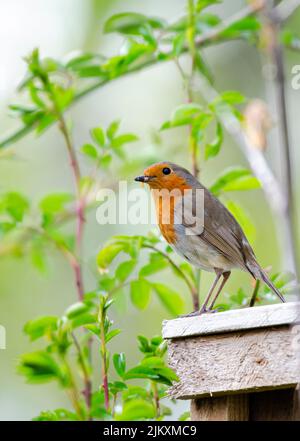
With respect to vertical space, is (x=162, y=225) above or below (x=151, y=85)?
below

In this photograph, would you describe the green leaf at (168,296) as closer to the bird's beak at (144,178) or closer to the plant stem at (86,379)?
the plant stem at (86,379)

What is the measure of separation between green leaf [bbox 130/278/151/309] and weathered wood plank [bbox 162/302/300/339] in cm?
49

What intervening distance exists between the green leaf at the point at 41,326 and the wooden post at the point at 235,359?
0.53 meters

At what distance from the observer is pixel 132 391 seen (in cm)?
246

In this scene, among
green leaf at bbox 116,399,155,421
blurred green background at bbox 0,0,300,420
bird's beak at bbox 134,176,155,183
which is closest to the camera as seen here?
green leaf at bbox 116,399,155,421

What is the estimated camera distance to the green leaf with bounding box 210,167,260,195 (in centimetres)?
283

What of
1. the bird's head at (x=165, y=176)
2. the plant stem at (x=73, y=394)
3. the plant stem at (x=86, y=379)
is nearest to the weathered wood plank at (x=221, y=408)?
the plant stem at (x=73, y=394)

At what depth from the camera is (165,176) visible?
374 centimetres

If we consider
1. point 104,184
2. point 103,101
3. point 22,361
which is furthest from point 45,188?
point 22,361

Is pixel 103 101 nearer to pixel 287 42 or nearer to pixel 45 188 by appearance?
pixel 45 188

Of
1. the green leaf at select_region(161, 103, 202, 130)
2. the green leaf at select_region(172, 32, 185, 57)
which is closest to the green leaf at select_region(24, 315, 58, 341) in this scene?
the green leaf at select_region(161, 103, 202, 130)

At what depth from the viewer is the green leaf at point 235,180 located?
9.29ft

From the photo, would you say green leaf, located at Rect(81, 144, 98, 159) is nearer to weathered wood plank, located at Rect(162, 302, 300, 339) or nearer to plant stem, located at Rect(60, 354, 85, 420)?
plant stem, located at Rect(60, 354, 85, 420)
